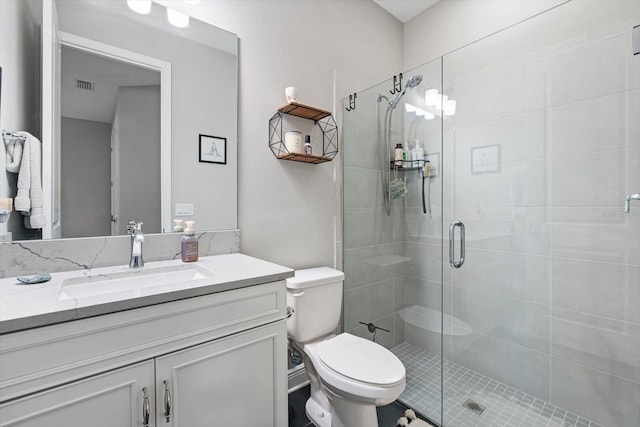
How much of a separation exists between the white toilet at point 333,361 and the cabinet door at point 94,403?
0.73 m

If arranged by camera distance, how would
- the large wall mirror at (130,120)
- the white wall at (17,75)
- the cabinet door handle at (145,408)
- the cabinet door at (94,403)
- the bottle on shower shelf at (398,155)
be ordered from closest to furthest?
the cabinet door at (94,403) < the cabinet door handle at (145,408) < the white wall at (17,75) < the large wall mirror at (130,120) < the bottle on shower shelf at (398,155)

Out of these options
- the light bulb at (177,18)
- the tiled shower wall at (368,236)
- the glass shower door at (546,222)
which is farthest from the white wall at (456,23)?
the light bulb at (177,18)

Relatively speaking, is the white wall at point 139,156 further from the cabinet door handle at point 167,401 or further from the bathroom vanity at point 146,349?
the cabinet door handle at point 167,401

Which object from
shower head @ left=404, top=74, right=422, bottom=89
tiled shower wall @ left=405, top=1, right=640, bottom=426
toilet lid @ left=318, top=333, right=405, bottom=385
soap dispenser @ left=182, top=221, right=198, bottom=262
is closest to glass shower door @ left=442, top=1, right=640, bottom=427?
tiled shower wall @ left=405, top=1, right=640, bottom=426

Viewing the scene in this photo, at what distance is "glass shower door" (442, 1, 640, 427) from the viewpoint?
4.72 ft

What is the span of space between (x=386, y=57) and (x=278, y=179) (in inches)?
58.8

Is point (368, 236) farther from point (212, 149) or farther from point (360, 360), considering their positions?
point (212, 149)

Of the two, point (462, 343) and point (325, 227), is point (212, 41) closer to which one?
point (325, 227)

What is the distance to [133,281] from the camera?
43.9 inches

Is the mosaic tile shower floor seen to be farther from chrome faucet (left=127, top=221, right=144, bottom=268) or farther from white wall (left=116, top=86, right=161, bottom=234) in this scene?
white wall (left=116, top=86, right=161, bottom=234)

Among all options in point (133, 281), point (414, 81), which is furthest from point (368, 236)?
point (133, 281)

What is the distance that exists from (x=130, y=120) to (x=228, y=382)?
3.84ft

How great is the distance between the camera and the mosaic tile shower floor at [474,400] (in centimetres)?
155

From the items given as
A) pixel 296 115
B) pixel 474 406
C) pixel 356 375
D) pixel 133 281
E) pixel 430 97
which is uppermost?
pixel 430 97
